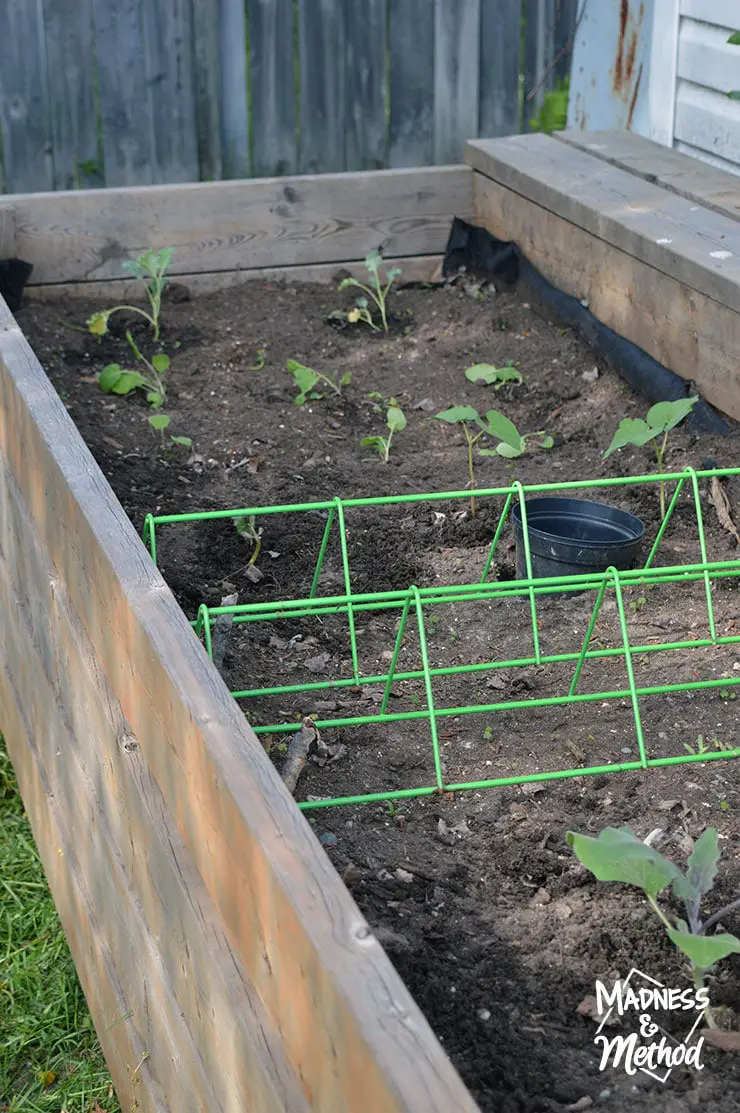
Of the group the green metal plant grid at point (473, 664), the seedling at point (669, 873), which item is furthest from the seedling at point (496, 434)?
the seedling at point (669, 873)

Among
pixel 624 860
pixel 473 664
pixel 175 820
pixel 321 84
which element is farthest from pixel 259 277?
pixel 624 860

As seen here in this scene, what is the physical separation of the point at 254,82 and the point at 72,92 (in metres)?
0.70

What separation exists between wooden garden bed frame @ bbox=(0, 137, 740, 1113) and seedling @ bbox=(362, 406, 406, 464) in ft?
2.28

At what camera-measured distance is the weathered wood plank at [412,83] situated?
5.39 metres

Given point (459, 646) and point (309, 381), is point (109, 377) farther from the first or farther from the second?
point (459, 646)

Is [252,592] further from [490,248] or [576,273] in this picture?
[490,248]

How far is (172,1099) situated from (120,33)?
172 inches

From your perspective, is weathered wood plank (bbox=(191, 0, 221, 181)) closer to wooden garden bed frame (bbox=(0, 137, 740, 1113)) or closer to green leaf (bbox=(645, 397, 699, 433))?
wooden garden bed frame (bbox=(0, 137, 740, 1113))

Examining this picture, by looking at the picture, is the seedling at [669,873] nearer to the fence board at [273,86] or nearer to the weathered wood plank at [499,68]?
the fence board at [273,86]

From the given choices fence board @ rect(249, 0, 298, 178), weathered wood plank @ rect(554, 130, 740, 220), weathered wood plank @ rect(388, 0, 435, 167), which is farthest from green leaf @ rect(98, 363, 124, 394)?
weathered wood plank @ rect(388, 0, 435, 167)

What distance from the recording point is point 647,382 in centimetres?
361

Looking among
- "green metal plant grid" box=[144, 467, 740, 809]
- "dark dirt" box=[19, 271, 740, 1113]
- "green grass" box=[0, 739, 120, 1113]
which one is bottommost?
"green grass" box=[0, 739, 120, 1113]

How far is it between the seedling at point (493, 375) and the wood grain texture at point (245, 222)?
984mm

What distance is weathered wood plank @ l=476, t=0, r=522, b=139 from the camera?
5.43 m
